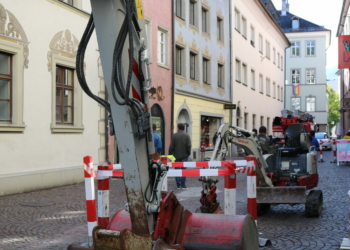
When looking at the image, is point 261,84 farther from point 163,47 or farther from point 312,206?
point 312,206

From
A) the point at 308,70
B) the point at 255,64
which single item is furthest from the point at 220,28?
the point at 308,70

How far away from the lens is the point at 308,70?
64438mm

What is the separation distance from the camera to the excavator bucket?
8219 millimetres

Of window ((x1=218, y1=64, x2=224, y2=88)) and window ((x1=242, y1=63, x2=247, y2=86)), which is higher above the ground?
window ((x1=242, y1=63, x2=247, y2=86))

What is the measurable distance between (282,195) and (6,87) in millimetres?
7349

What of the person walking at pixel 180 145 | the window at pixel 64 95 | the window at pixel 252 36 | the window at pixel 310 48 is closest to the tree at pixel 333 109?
the window at pixel 310 48

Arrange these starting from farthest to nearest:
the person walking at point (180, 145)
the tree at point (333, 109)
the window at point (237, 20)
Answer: the tree at point (333, 109), the window at point (237, 20), the person walking at point (180, 145)

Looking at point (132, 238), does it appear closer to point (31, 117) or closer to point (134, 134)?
point (134, 134)

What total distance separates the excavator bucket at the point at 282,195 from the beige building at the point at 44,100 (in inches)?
244

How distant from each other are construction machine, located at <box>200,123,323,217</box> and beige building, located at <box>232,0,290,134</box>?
21.4m

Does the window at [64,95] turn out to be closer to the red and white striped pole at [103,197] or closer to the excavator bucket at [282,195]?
the excavator bucket at [282,195]

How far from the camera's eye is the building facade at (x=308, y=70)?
6394cm

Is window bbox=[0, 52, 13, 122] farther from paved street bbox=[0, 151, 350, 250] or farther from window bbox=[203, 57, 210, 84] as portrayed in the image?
window bbox=[203, 57, 210, 84]

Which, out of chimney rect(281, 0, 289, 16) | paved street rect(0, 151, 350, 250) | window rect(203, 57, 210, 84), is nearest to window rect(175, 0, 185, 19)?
window rect(203, 57, 210, 84)
